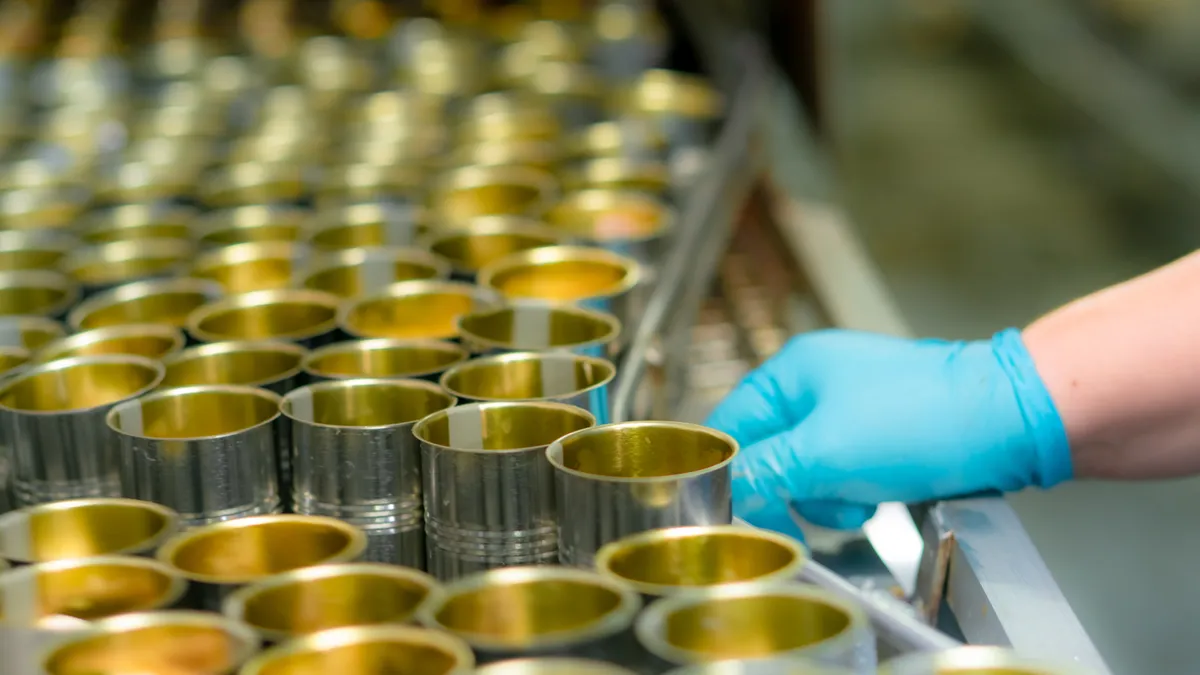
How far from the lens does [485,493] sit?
30.4 inches

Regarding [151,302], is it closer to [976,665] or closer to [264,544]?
[264,544]

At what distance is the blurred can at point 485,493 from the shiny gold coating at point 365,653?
0.55ft

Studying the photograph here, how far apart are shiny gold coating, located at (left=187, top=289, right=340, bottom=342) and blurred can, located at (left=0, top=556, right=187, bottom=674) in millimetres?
399

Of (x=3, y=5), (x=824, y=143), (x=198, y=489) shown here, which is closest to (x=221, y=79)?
(x=3, y=5)

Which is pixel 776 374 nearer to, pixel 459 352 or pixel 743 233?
pixel 459 352

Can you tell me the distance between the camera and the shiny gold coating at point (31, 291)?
120 centimetres

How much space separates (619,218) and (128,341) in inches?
20.2

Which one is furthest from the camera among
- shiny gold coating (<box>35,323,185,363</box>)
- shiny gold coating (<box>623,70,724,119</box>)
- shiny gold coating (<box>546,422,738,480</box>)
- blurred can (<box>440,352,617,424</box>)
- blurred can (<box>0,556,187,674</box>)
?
→ shiny gold coating (<box>623,70,724,119</box>)

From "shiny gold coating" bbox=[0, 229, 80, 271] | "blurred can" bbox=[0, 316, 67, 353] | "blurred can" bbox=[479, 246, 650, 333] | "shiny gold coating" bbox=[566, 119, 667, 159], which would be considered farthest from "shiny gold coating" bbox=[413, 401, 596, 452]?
"shiny gold coating" bbox=[566, 119, 667, 159]

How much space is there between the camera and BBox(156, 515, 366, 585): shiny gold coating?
72cm

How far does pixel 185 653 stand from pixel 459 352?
376 millimetres

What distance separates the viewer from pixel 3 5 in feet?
8.17

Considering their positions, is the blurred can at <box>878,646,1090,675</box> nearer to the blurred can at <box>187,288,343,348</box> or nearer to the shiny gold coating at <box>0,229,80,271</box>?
the blurred can at <box>187,288,343,348</box>

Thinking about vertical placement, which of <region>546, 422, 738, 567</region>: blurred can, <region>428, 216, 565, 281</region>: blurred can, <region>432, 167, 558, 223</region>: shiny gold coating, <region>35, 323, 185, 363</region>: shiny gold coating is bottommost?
<region>546, 422, 738, 567</region>: blurred can
